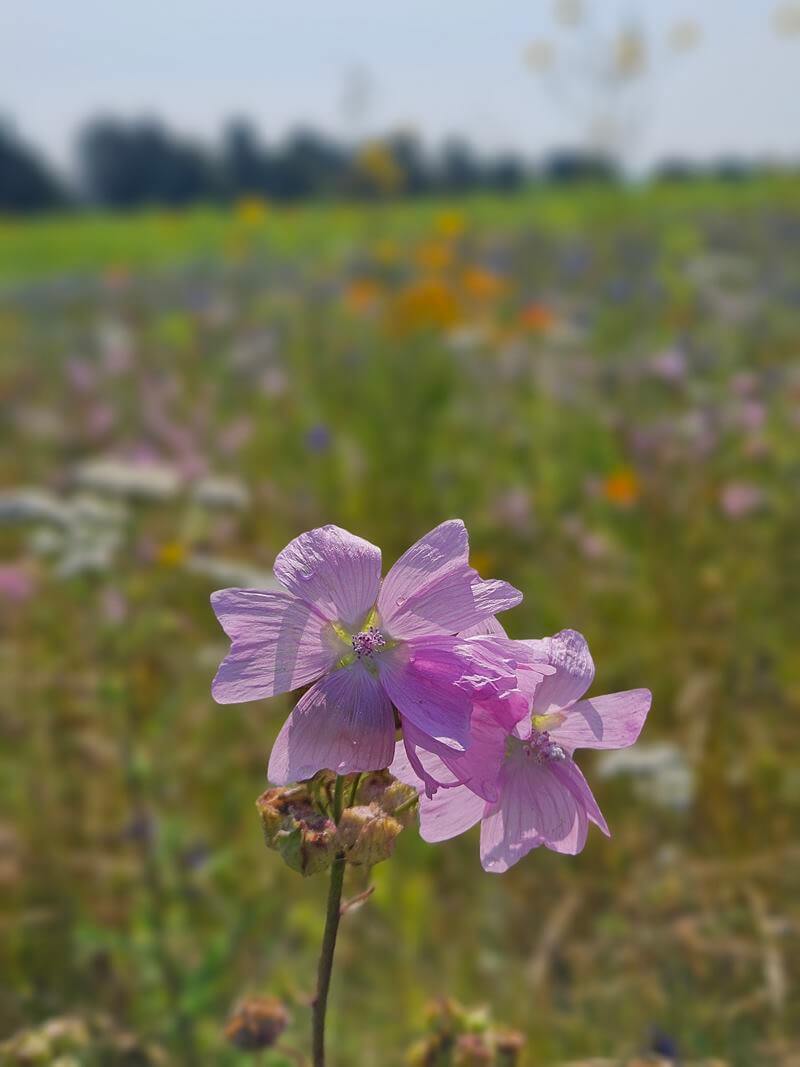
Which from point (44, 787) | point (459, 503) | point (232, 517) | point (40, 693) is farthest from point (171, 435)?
point (44, 787)

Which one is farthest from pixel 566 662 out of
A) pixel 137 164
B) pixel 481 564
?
pixel 137 164

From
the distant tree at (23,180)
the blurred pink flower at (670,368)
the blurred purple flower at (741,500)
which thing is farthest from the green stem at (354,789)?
the distant tree at (23,180)

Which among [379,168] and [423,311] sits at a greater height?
[379,168]

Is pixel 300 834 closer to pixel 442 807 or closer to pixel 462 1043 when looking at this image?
pixel 442 807

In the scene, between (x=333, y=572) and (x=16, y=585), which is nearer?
(x=333, y=572)

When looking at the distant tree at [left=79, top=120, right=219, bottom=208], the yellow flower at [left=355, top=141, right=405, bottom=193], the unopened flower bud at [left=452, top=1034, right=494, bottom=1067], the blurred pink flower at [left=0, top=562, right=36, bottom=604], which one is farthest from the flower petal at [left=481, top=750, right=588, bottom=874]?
the distant tree at [left=79, top=120, right=219, bottom=208]

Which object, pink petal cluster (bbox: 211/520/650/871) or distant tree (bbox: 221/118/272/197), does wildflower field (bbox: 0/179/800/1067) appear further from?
distant tree (bbox: 221/118/272/197)

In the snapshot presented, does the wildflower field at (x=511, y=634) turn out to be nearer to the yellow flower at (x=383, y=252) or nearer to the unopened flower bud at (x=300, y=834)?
the unopened flower bud at (x=300, y=834)

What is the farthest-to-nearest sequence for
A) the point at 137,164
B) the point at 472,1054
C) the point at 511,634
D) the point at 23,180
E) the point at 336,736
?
the point at 137,164 < the point at 23,180 < the point at 511,634 < the point at 472,1054 < the point at 336,736
